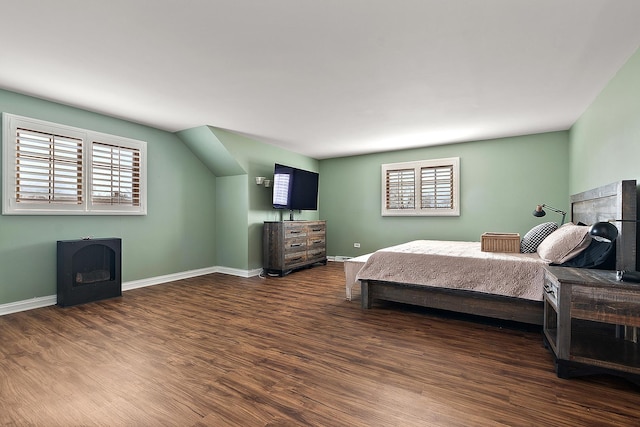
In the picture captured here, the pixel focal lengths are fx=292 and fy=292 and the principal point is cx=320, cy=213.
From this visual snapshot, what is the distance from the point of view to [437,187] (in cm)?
556

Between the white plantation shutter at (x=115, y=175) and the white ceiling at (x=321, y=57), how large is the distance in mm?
533

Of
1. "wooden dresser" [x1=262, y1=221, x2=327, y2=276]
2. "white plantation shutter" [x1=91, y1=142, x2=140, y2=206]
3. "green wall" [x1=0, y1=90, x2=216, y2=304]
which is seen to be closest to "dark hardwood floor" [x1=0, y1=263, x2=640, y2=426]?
"green wall" [x1=0, y1=90, x2=216, y2=304]

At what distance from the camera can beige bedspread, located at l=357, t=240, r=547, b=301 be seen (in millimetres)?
2607

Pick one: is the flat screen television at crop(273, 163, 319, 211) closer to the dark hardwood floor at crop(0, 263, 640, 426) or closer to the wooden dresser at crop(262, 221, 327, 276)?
the wooden dresser at crop(262, 221, 327, 276)

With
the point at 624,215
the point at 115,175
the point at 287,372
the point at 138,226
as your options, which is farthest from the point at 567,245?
the point at 115,175

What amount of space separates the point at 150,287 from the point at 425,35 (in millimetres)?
4673

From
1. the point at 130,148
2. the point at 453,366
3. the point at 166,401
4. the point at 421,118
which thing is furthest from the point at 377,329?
the point at 130,148

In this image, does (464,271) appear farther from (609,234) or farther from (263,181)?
(263,181)

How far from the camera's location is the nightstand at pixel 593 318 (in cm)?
175

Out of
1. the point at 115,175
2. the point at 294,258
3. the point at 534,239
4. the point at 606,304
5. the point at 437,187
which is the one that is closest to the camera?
the point at 606,304

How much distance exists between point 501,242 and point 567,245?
2.49 feet

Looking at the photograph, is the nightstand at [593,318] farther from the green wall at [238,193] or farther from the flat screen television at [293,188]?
the green wall at [238,193]

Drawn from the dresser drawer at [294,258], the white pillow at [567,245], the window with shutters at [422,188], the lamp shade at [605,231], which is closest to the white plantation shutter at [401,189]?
the window with shutters at [422,188]

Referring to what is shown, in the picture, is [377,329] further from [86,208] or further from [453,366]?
[86,208]
